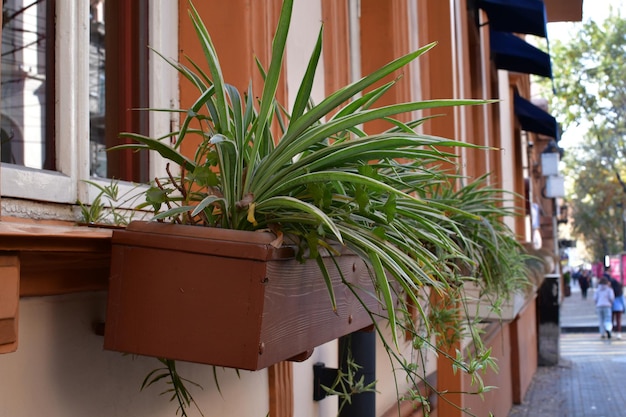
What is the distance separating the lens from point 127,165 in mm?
2516

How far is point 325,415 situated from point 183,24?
172 centimetres

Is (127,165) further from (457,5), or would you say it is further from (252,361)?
(457,5)

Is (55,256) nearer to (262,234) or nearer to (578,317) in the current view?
(262,234)

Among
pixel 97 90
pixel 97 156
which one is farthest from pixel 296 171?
pixel 97 90

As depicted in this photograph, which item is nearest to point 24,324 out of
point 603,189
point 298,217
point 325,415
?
point 298,217

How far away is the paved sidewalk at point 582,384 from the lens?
1191 cm

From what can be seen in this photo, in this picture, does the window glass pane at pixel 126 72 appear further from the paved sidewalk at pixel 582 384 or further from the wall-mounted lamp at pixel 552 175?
the wall-mounted lamp at pixel 552 175

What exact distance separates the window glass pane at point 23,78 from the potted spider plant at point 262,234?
7.21 feet

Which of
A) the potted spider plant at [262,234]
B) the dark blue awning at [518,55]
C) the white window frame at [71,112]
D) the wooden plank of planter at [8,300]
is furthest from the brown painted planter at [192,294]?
the dark blue awning at [518,55]

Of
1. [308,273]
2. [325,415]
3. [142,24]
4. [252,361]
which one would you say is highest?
[142,24]

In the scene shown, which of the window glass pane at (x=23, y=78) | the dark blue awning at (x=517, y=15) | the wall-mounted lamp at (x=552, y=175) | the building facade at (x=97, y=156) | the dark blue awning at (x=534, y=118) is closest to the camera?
the building facade at (x=97, y=156)

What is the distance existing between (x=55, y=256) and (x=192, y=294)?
252 millimetres

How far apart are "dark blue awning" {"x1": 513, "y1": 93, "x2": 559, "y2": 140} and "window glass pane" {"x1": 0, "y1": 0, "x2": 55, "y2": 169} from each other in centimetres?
1022

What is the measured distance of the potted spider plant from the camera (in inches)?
66.1
